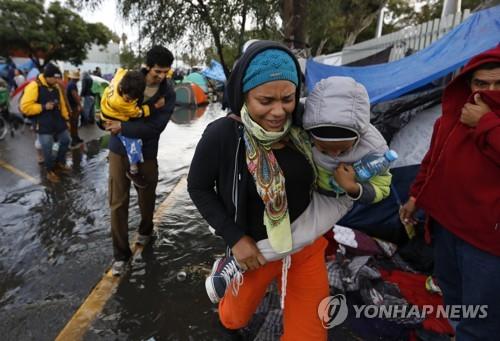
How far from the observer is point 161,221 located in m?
4.27

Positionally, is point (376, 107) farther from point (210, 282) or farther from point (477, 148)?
point (210, 282)

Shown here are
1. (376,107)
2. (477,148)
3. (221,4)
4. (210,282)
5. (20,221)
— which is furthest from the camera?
(221,4)

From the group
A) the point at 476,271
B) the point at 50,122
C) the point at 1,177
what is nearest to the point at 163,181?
the point at 50,122

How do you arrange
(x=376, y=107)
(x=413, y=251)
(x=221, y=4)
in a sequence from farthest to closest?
1. (x=221, y=4)
2. (x=376, y=107)
3. (x=413, y=251)

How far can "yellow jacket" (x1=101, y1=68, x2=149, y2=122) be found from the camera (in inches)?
114

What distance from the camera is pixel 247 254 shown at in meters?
1.69

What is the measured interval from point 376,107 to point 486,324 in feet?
7.01

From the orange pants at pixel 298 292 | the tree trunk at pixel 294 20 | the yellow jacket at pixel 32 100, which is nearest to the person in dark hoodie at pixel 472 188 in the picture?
the orange pants at pixel 298 292

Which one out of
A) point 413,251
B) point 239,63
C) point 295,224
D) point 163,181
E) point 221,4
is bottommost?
point 163,181

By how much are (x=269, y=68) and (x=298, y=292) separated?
1157 millimetres

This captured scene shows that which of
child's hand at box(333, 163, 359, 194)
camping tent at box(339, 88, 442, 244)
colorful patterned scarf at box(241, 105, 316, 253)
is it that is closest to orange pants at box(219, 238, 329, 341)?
colorful patterned scarf at box(241, 105, 316, 253)

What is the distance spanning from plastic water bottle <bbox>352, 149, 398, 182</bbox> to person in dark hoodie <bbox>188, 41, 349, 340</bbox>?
9.0 inches

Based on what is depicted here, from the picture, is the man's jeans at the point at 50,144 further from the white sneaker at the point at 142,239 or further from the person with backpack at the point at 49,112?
the white sneaker at the point at 142,239

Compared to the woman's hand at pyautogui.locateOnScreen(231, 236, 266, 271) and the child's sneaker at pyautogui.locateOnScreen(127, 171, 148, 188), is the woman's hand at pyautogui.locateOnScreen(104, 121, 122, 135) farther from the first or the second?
the woman's hand at pyautogui.locateOnScreen(231, 236, 266, 271)
